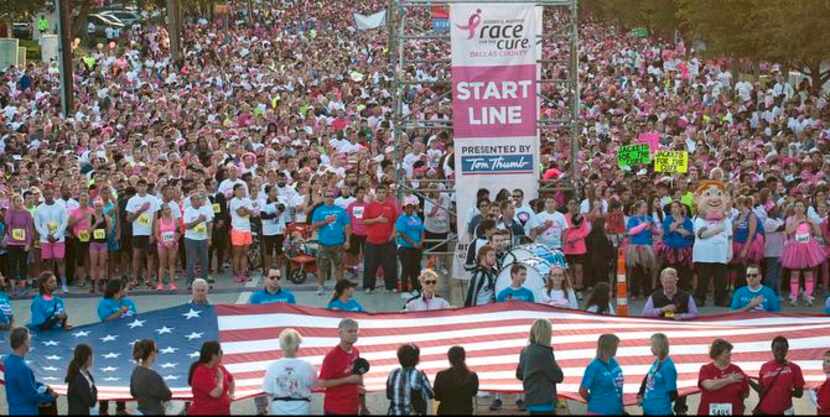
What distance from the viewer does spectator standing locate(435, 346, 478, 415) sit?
12516 mm

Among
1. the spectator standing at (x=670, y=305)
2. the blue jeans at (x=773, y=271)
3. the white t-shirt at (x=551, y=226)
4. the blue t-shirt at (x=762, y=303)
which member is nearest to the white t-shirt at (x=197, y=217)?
the white t-shirt at (x=551, y=226)

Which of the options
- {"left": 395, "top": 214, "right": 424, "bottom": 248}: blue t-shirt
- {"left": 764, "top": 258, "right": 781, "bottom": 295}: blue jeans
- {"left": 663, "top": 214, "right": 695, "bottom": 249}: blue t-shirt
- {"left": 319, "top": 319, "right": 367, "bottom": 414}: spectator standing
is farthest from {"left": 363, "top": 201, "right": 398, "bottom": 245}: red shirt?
{"left": 319, "top": 319, "right": 367, "bottom": 414}: spectator standing

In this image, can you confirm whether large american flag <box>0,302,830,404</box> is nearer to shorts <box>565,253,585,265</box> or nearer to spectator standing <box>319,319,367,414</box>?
spectator standing <box>319,319,367,414</box>

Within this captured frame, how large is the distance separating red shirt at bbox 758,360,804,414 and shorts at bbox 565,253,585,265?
8.36 metres

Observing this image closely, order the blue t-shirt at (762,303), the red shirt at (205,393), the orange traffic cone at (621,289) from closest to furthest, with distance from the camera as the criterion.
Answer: the red shirt at (205,393) < the blue t-shirt at (762,303) < the orange traffic cone at (621,289)

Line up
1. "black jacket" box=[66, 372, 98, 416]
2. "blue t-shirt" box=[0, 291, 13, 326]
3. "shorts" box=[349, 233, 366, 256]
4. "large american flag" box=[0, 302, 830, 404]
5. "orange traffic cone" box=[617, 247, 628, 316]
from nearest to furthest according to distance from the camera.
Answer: "black jacket" box=[66, 372, 98, 416] → "large american flag" box=[0, 302, 830, 404] → "blue t-shirt" box=[0, 291, 13, 326] → "orange traffic cone" box=[617, 247, 628, 316] → "shorts" box=[349, 233, 366, 256]

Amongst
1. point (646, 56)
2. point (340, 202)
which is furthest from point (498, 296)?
point (646, 56)

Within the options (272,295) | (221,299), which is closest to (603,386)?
(272,295)

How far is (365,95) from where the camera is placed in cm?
4256

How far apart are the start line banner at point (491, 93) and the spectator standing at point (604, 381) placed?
7.12 metres

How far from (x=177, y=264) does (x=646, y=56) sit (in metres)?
36.4

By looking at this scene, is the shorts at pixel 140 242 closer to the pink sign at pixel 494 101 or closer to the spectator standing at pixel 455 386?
the pink sign at pixel 494 101

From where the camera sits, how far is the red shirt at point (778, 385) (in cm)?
1310

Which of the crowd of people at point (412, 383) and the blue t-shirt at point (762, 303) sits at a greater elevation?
the blue t-shirt at point (762, 303)
